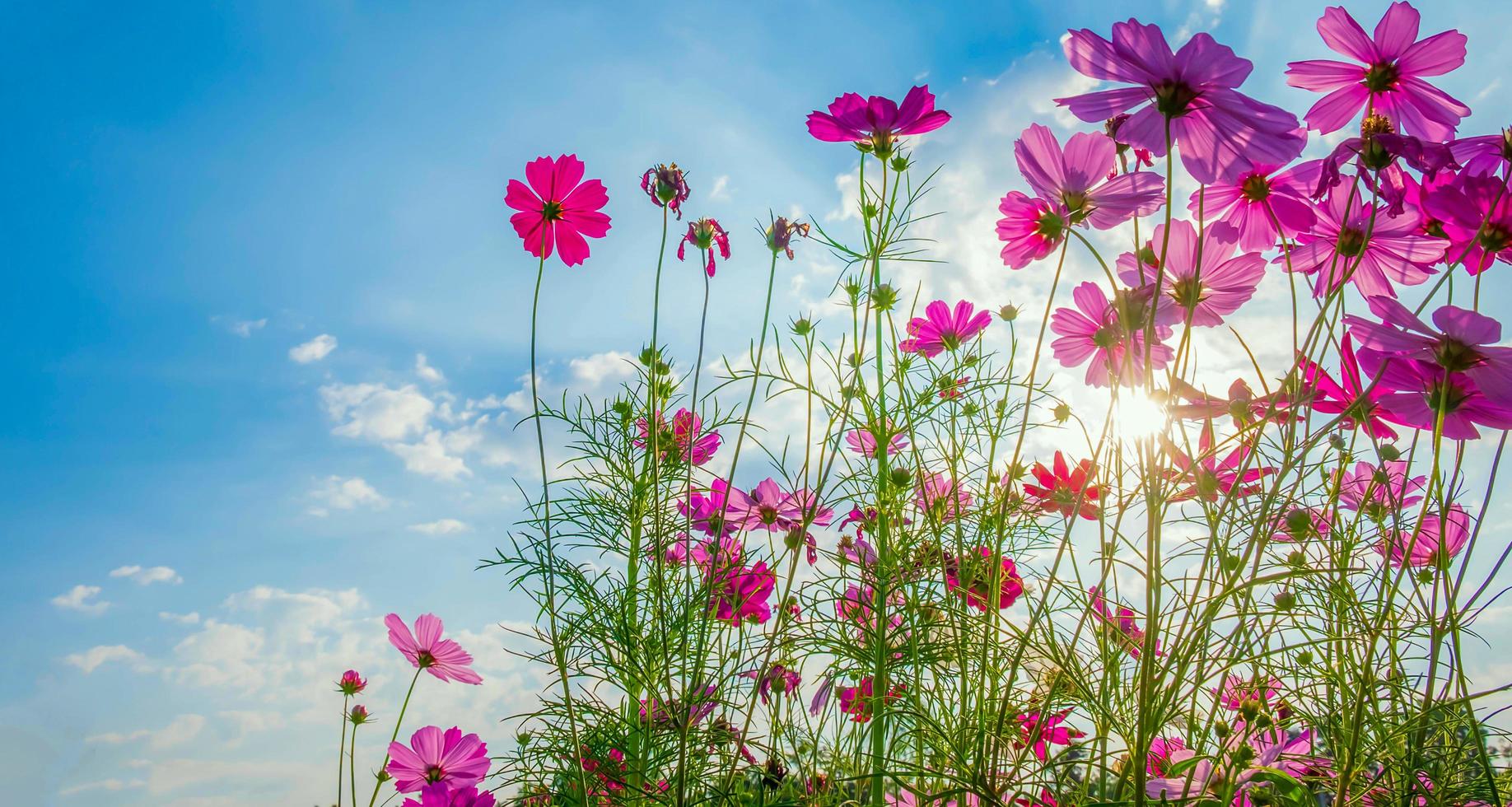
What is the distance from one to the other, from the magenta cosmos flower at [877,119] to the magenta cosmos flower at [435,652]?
3.39 ft

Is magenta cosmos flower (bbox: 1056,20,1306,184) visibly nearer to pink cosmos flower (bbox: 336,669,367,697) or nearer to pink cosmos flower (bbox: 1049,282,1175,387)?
pink cosmos flower (bbox: 1049,282,1175,387)

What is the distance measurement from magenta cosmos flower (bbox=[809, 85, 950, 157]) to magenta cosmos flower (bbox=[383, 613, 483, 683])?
1.03 m

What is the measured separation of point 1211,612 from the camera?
53cm

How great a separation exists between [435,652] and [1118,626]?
3.73 feet

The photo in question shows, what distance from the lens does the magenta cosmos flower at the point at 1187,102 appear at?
54cm

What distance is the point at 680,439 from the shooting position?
1.29 m

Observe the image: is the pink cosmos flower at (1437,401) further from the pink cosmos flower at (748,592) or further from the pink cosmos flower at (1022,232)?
the pink cosmos flower at (748,592)

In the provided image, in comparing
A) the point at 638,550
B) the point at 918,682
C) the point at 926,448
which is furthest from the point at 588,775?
the point at 926,448

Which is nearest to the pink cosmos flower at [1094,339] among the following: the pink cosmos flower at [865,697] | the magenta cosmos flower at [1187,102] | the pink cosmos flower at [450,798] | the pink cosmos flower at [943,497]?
the magenta cosmos flower at [1187,102]

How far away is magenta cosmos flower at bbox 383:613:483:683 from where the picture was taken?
142cm

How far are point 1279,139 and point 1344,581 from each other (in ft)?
1.31

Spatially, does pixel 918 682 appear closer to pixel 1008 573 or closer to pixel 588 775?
pixel 1008 573

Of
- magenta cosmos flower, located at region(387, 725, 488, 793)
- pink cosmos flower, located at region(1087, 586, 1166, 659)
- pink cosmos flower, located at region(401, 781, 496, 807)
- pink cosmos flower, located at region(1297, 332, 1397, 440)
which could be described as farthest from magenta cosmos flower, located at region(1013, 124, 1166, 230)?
magenta cosmos flower, located at region(387, 725, 488, 793)

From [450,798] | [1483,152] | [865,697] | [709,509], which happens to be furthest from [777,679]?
[1483,152]
